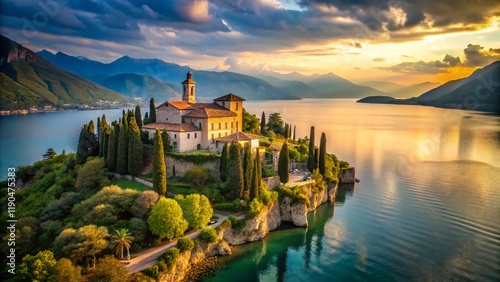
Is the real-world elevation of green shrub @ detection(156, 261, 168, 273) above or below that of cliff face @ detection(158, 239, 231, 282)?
above

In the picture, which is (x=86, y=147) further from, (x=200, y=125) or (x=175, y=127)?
(x=200, y=125)

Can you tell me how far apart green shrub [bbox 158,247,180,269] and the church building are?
63.4ft

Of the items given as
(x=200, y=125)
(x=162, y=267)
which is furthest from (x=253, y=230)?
(x=200, y=125)

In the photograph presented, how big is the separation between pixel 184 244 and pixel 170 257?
195 centimetres

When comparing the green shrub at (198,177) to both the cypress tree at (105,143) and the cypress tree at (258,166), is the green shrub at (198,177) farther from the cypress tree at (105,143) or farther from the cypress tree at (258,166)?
the cypress tree at (105,143)

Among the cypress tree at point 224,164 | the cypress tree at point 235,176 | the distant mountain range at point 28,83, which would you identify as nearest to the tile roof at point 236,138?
the cypress tree at point 224,164

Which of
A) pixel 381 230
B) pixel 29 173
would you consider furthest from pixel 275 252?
pixel 29 173

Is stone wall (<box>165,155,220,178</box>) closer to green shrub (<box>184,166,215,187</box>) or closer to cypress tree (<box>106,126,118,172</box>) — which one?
green shrub (<box>184,166,215,187</box>)

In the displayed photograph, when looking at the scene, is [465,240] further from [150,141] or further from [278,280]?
[150,141]

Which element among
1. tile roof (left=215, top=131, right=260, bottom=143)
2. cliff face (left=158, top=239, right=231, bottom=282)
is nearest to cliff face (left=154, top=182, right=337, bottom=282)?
cliff face (left=158, top=239, right=231, bottom=282)

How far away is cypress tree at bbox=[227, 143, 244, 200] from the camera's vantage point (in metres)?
35.5

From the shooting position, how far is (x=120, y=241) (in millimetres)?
24859

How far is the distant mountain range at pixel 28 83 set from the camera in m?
146

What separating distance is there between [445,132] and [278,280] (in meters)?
102
